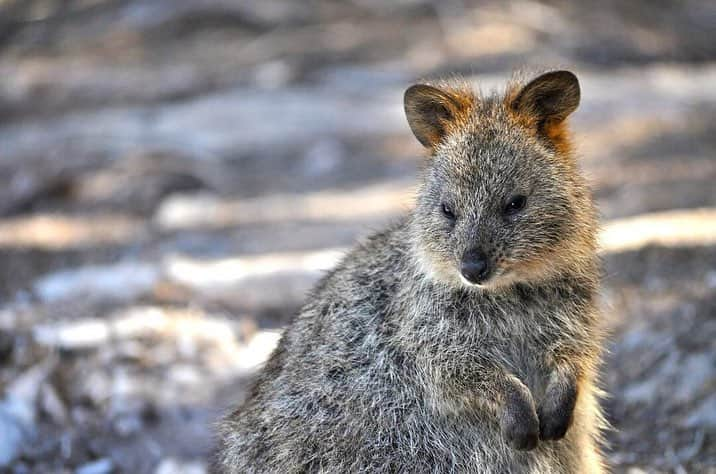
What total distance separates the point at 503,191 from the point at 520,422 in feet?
2.76

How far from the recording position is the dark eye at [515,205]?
3.63 metres

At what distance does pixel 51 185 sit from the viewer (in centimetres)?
891

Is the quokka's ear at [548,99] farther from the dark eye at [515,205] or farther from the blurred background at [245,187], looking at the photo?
the blurred background at [245,187]

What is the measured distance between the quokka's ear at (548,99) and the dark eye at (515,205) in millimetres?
357

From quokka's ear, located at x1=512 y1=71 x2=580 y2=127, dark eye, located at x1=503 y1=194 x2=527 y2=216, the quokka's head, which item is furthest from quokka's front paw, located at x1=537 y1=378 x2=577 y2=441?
quokka's ear, located at x1=512 y1=71 x2=580 y2=127

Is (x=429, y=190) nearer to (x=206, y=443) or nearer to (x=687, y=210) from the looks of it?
(x=206, y=443)

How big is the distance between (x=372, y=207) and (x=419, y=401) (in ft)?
15.9

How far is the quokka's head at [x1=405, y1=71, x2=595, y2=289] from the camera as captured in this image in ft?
11.8

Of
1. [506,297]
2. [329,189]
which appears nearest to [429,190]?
[506,297]

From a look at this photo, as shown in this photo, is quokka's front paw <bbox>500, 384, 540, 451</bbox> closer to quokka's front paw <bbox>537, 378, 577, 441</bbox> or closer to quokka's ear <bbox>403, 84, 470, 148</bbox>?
quokka's front paw <bbox>537, 378, 577, 441</bbox>

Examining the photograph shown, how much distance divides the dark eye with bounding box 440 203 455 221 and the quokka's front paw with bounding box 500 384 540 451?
0.71 meters

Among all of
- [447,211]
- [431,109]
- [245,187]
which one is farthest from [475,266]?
[245,187]

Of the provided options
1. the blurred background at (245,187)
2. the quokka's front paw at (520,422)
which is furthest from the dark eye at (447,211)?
the blurred background at (245,187)

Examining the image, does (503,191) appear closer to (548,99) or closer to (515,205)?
(515,205)
